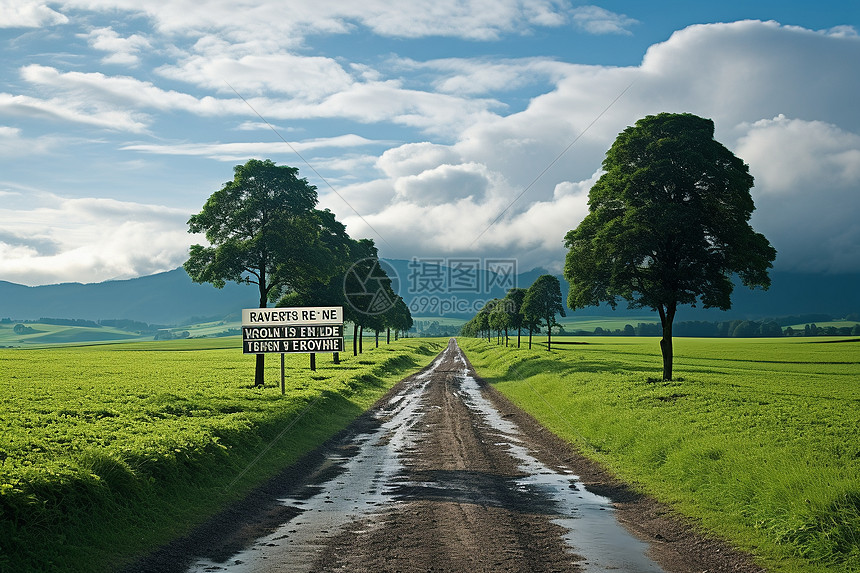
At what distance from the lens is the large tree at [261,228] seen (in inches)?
1374

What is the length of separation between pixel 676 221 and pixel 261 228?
23.3m

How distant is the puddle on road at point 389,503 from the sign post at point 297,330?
36.8 ft

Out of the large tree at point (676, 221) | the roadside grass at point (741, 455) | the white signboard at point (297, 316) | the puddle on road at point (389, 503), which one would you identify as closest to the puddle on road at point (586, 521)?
the puddle on road at point (389, 503)

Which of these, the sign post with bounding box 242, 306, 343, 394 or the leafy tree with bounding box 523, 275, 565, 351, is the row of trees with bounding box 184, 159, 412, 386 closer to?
the sign post with bounding box 242, 306, 343, 394

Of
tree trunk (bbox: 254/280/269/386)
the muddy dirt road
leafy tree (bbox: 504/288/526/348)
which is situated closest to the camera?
the muddy dirt road

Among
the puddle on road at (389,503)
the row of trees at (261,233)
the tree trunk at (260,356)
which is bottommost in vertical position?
the puddle on road at (389,503)

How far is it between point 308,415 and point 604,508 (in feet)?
51.6

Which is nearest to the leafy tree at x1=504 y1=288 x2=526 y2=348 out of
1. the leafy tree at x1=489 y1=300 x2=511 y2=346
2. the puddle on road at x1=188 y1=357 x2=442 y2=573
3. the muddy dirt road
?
the leafy tree at x1=489 y1=300 x2=511 y2=346

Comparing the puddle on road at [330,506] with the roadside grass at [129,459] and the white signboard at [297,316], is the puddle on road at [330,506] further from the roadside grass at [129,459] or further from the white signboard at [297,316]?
the white signboard at [297,316]

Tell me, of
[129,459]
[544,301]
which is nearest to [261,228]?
[129,459]

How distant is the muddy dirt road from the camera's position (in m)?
10.1

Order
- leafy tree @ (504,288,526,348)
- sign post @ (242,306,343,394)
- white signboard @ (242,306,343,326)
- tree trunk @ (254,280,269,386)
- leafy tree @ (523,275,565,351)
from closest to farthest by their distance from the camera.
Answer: sign post @ (242,306,343,394), white signboard @ (242,306,343,326), tree trunk @ (254,280,269,386), leafy tree @ (523,275,565,351), leafy tree @ (504,288,526,348)

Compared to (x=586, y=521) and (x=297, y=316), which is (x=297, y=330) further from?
(x=586, y=521)

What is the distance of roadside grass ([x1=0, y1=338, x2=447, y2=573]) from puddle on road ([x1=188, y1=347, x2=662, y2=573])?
6.54 ft
